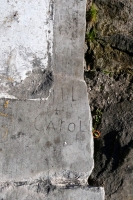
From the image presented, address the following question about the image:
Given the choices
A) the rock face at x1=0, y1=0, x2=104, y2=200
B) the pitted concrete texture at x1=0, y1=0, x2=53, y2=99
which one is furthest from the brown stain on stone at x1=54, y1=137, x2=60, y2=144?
the pitted concrete texture at x1=0, y1=0, x2=53, y2=99

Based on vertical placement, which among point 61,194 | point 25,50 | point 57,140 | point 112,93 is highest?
point 25,50

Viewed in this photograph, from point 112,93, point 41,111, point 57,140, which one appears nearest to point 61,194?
point 57,140

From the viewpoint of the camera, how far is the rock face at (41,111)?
2361 mm

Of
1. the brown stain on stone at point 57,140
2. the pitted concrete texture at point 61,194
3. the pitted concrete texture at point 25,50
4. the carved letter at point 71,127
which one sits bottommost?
the pitted concrete texture at point 61,194

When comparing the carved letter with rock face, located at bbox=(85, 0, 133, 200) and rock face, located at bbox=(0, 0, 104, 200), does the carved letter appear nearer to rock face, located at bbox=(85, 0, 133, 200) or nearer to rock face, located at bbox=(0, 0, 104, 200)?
rock face, located at bbox=(0, 0, 104, 200)

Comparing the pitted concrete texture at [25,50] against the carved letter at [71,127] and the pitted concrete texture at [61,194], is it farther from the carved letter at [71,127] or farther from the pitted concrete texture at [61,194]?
the pitted concrete texture at [61,194]

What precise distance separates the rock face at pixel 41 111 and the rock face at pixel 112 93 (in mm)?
206

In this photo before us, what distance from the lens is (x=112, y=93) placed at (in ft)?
8.89

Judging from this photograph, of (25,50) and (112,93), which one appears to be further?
(112,93)

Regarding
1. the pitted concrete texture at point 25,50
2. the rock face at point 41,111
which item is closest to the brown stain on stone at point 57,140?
the rock face at point 41,111

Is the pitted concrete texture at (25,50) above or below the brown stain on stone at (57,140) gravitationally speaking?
above

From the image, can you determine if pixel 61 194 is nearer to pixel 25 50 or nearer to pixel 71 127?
pixel 71 127

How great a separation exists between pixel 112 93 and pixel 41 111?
0.58m

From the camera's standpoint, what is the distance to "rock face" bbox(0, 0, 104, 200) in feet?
7.75
